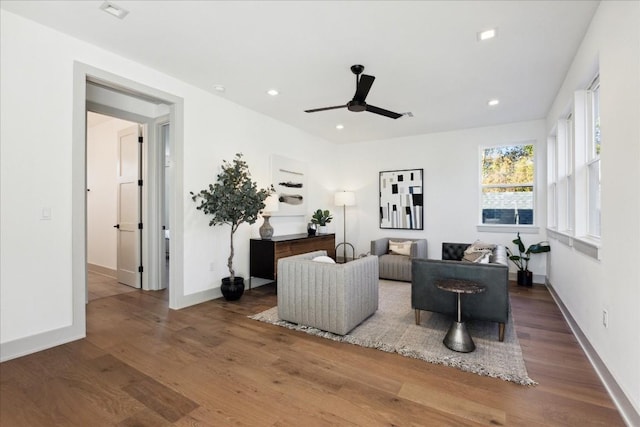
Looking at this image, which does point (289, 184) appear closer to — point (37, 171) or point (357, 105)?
point (357, 105)

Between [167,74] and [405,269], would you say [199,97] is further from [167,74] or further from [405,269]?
[405,269]

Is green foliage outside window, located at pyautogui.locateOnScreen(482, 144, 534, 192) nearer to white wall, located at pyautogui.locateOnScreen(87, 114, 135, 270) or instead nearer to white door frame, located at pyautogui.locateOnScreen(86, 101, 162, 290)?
white door frame, located at pyautogui.locateOnScreen(86, 101, 162, 290)

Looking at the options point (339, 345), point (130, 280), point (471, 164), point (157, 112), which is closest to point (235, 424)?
point (339, 345)

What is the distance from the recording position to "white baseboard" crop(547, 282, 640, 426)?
174 cm

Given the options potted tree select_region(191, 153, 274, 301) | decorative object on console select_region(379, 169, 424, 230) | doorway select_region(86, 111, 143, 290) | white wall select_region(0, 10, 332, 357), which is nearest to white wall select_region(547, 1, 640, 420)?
potted tree select_region(191, 153, 274, 301)

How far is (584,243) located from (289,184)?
4.09 m

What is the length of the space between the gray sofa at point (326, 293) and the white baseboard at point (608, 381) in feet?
6.07

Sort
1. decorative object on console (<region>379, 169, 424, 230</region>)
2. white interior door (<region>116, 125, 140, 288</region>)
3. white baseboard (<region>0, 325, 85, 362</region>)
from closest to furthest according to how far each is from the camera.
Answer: white baseboard (<region>0, 325, 85, 362</region>)
white interior door (<region>116, 125, 140, 288</region>)
decorative object on console (<region>379, 169, 424, 230</region>)

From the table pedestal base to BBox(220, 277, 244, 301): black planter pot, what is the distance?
2572mm

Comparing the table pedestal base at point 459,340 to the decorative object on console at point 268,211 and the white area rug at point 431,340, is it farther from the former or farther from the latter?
the decorative object on console at point 268,211

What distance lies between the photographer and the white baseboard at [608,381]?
68.5 inches

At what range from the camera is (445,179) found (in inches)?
233

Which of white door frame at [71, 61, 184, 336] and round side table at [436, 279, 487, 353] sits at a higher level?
white door frame at [71, 61, 184, 336]

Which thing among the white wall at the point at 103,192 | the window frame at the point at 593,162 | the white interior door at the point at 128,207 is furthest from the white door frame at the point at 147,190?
the window frame at the point at 593,162
